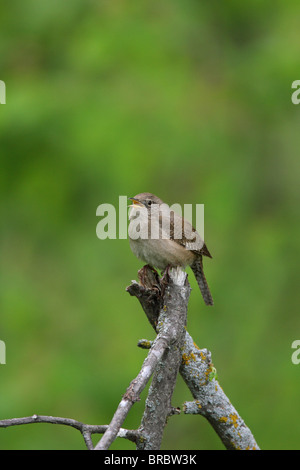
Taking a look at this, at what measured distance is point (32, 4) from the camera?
32.6 feet

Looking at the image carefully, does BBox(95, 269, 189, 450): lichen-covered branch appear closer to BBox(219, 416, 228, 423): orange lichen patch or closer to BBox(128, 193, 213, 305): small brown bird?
BBox(219, 416, 228, 423): orange lichen patch

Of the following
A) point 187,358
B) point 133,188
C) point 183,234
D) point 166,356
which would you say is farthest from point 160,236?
point 133,188

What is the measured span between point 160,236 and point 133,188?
3535 mm

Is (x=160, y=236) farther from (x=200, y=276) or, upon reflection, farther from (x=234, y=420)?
(x=234, y=420)

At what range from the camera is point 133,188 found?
26.8 ft

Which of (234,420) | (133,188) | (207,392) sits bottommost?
(234,420)

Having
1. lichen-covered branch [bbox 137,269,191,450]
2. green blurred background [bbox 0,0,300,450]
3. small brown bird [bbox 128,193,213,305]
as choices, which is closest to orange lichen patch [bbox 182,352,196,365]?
lichen-covered branch [bbox 137,269,191,450]

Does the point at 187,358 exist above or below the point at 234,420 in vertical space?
above

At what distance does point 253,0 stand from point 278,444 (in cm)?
570

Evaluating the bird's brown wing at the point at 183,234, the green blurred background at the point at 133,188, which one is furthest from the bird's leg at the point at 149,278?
the green blurred background at the point at 133,188

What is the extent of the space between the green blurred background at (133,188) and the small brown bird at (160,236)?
248 centimetres

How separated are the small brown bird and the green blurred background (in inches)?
97.8

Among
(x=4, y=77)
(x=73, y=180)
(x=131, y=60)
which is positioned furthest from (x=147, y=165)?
(x=4, y=77)

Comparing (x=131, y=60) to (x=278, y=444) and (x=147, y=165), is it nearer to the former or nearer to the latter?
(x=147, y=165)
